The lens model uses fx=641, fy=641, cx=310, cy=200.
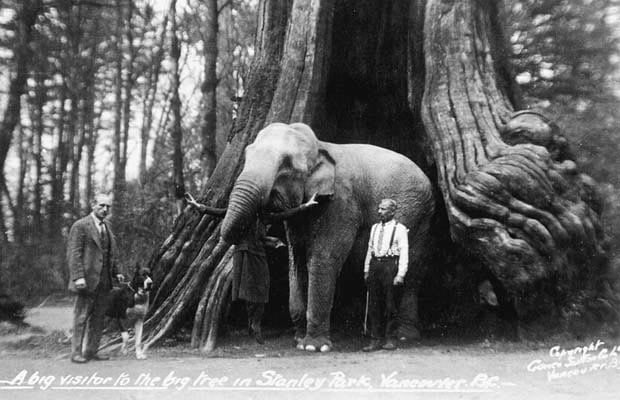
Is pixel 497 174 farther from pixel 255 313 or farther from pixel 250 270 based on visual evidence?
pixel 255 313

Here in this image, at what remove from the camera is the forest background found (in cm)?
762

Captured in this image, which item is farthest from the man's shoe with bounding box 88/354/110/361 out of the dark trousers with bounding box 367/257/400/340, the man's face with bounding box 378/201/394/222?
the man's face with bounding box 378/201/394/222

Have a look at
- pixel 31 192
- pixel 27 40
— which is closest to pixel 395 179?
pixel 31 192

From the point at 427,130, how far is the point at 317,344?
3283mm

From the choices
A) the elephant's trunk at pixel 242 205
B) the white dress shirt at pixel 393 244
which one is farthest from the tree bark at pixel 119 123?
the white dress shirt at pixel 393 244

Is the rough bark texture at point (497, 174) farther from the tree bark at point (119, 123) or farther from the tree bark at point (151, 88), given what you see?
the tree bark at point (151, 88)

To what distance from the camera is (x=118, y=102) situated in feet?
30.7

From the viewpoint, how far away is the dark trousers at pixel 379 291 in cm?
655

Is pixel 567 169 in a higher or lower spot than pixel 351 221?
higher

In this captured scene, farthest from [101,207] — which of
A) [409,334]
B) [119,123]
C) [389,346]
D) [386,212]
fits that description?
[409,334]

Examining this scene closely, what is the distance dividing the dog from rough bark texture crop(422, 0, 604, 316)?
3477 millimetres

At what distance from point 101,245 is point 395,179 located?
11.2ft

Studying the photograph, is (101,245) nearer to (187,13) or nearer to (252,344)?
(252,344)

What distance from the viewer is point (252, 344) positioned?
23.5ft
